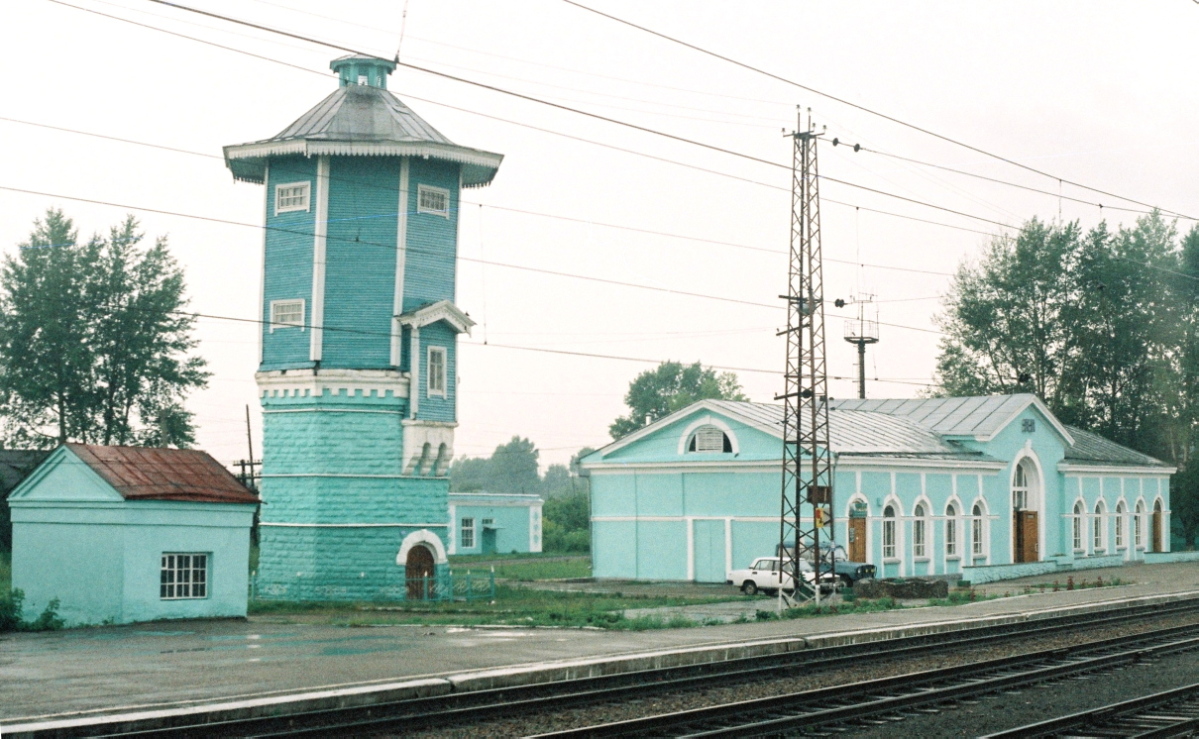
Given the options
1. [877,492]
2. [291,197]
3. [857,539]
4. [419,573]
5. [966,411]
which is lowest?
[419,573]

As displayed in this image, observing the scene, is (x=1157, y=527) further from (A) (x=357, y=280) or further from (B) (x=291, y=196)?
(B) (x=291, y=196)

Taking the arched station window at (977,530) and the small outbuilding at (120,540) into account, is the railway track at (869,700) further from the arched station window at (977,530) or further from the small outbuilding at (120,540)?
the arched station window at (977,530)

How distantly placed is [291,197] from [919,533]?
913 inches

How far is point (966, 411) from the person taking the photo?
177ft

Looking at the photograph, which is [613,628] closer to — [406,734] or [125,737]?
[406,734]

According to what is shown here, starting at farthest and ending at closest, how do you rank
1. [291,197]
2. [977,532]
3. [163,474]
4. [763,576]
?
[977,532] → [291,197] → [763,576] → [163,474]

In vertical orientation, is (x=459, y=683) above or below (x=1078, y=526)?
below

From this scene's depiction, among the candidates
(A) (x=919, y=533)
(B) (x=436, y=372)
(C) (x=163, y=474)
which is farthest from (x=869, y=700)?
(A) (x=919, y=533)

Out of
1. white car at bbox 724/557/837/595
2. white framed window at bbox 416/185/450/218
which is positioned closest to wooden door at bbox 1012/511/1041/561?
white car at bbox 724/557/837/595

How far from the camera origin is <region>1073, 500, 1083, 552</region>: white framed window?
56.5 metres

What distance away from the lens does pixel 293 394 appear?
39.8m

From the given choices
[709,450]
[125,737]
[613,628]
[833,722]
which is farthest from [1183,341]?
[125,737]

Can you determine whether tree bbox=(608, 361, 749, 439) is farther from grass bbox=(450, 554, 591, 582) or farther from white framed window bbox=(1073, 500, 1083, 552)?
Result: white framed window bbox=(1073, 500, 1083, 552)

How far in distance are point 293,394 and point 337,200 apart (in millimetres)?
5617
